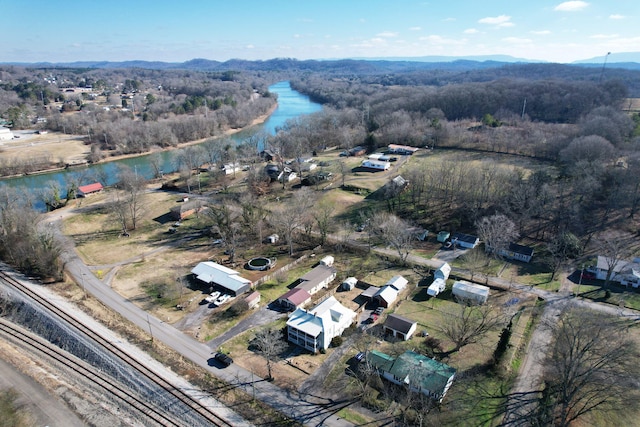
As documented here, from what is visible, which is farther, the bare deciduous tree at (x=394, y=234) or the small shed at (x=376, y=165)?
the small shed at (x=376, y=165)

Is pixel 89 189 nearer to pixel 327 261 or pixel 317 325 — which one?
pixel 327 261

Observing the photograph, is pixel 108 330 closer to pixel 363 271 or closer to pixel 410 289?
pixel 363 271

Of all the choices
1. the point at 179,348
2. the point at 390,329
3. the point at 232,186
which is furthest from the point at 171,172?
the point at 390,329

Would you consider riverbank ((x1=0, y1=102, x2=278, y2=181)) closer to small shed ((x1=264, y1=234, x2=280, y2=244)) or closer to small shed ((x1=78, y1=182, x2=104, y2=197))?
small shed ((x1=78, y1=182, x2=104, y2=197))

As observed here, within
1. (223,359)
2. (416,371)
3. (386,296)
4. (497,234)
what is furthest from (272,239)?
(416,371)

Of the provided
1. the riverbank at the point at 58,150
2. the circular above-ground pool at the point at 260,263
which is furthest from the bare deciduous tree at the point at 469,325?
the riverbank at the point at 58,150

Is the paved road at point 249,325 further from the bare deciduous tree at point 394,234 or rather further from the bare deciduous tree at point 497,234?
the bare deciduous tree at point 497,234

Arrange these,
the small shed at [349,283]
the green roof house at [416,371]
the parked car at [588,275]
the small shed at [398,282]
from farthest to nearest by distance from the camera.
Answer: the parked car at [588,275]
the small shed at [349,283]
the small shed at [398,282]
the green roof house at [416,371]
